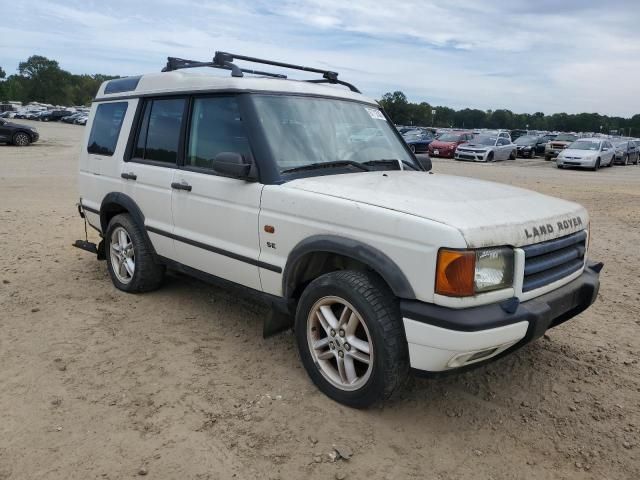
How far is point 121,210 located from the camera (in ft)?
17.5

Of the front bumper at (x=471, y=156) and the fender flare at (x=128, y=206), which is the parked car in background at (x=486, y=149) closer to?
the front bumper at (x=471, y=156)

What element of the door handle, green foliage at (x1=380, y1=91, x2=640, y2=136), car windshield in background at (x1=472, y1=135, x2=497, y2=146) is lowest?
the door handle

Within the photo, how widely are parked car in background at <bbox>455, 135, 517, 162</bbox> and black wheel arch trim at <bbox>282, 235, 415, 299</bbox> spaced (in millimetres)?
25387

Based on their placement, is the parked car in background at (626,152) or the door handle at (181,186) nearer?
the door handle at (181,186)

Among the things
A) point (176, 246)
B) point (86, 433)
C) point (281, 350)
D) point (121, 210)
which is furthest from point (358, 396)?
point (121, 210)

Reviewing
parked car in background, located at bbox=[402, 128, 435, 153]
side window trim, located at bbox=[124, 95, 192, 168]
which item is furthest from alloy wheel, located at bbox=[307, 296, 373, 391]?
parked car in background, located at bbox=[402, 128, 435, 153]

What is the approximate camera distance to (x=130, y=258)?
519 cm

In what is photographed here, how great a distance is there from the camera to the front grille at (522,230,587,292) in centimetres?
307

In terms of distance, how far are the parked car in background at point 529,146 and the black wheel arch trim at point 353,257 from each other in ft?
103

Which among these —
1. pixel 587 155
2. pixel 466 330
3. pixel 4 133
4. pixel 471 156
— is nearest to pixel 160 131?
pixel 466 330

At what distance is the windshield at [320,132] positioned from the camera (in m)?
3.80

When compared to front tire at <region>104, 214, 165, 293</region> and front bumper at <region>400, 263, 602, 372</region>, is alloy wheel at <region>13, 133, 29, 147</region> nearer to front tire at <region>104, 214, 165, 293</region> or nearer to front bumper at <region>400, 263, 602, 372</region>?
front tire at <region>104, 214, 165, 293</region>

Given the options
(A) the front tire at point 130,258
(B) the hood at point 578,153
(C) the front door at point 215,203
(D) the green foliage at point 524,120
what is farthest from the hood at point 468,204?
(D) the green foliage at point 524,120

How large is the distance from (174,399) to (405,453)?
1450 mm
